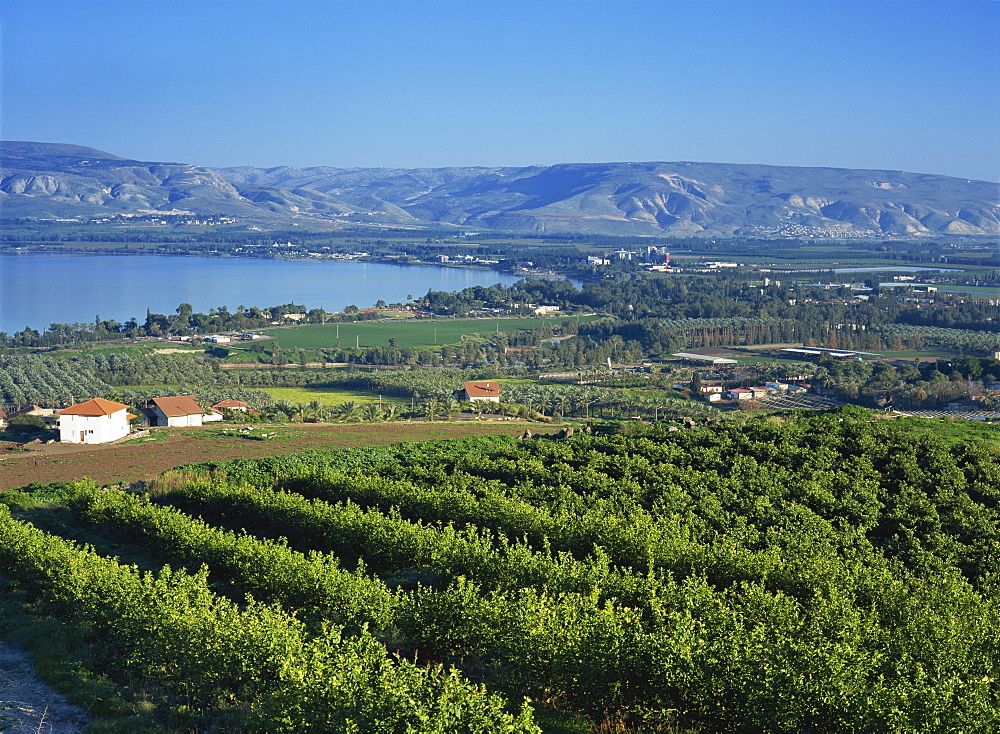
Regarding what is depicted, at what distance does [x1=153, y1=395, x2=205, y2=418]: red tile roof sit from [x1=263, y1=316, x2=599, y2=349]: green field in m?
25.9

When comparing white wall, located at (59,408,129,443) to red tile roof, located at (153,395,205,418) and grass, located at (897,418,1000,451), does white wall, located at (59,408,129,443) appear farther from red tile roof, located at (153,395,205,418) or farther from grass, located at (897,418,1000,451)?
grass, located at (897,418,1000,451)

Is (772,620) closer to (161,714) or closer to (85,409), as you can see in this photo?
(161,714)

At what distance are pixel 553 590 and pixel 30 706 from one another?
6.18 m

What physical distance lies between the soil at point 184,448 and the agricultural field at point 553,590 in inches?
92.8

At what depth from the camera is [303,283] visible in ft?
355

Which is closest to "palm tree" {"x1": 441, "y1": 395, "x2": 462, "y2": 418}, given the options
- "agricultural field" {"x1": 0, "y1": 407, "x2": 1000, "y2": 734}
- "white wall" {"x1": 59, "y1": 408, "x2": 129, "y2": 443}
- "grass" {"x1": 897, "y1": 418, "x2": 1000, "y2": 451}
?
"white wall" {"x1": 59, "y1": 408, "x2": 129, "y2": 443}

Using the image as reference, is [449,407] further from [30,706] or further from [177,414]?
[30,706]

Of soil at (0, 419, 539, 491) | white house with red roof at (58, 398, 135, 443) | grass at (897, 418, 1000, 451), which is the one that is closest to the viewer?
grass at (897, 418, 1000, 451)

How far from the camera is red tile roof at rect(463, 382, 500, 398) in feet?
124

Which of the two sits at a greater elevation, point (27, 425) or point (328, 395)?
point (27, 425)

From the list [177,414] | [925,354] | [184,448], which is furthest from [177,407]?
[925,354]

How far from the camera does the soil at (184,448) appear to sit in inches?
946

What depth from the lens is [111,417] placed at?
93.6ft

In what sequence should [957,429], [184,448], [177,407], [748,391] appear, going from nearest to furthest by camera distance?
[957,429] → [184,448] → [177,407] → [748,391]
